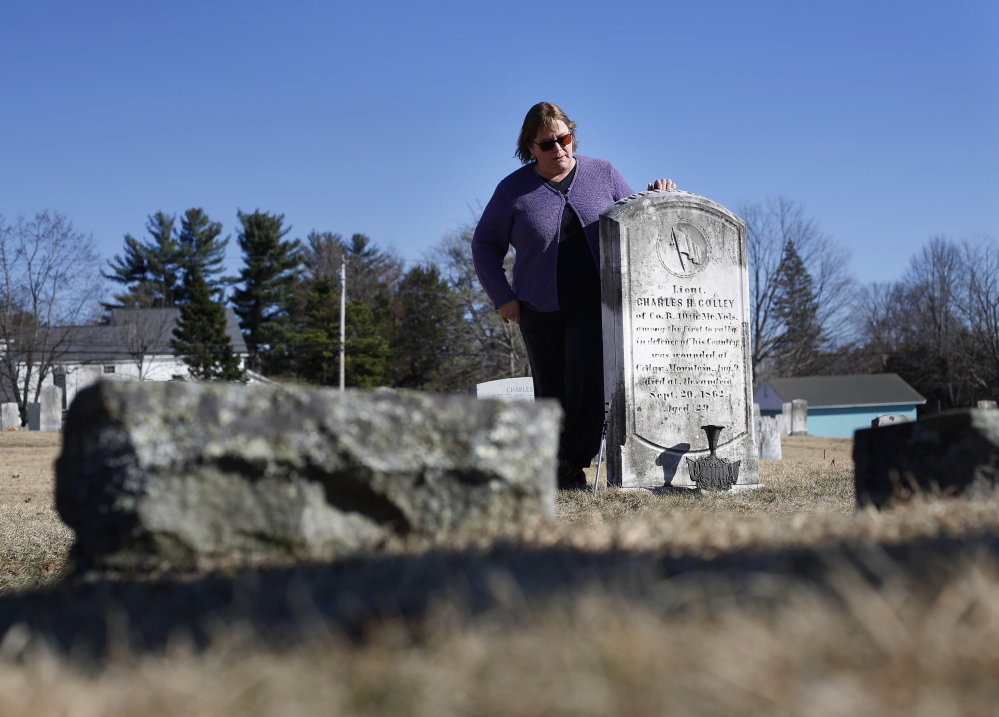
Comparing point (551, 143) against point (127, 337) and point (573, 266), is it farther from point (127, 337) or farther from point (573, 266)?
point (127, 337)

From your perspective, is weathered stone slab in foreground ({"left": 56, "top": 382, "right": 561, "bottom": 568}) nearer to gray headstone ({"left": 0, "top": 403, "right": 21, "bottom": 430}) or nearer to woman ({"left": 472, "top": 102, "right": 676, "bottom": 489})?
woman ({"left": 472, "top": 102, "right": 676, "bottom": 489})

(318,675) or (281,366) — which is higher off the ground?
(281,366)

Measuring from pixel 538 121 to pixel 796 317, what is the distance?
39.9 meters

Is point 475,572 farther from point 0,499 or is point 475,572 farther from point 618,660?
point 0,499

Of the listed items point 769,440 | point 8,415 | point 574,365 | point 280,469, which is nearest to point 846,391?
point 769,440

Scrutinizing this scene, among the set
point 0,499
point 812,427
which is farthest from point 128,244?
point 0,499

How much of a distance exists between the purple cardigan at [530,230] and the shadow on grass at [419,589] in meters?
4.08

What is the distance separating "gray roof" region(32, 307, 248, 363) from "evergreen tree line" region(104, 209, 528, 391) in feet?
4.14

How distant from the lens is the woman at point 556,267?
19.6ft

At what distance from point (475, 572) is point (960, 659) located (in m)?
0.87

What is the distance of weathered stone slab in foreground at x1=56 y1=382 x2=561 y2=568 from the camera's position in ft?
6.84

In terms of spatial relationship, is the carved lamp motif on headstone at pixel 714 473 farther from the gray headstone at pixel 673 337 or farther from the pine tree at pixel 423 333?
the pine tree at pixel 423 333

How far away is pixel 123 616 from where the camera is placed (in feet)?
5.56

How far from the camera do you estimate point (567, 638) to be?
4.37 feet
